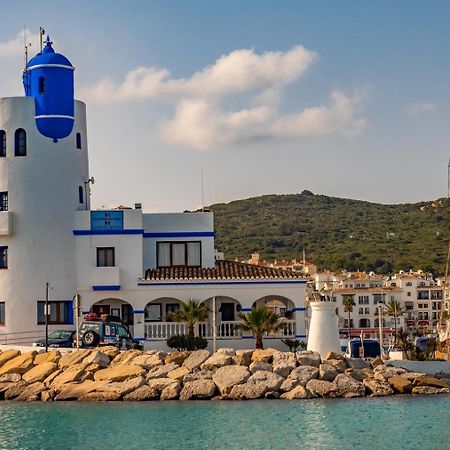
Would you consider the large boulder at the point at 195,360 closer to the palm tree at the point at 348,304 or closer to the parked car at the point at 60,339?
the parked car at the point at 60,339

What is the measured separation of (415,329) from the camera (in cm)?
11100

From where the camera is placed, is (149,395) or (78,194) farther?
(78,194)

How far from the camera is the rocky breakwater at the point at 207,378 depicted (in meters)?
35.2

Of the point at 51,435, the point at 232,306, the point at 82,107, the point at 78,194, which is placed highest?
the point at 82,107

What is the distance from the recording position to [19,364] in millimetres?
39156

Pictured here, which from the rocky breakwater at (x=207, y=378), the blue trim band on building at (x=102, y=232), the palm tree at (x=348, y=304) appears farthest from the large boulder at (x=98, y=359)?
the palm tree at (x=348, y=304)

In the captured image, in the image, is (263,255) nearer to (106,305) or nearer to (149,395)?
(106,305)

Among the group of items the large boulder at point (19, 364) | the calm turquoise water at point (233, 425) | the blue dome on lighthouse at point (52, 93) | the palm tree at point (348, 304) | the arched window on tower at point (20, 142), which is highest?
the blue dome on lighthouse at point (52, 93)

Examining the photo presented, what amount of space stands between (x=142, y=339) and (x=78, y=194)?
740 centimetres

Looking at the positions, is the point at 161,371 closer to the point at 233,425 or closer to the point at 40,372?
the point at 40,372

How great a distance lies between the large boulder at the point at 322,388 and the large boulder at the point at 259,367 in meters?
1.69

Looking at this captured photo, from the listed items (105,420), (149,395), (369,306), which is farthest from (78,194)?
(369,306)

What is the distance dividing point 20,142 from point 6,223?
3.72 meters

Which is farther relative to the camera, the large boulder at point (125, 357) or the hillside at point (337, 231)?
the hillside at point (337, 231)
